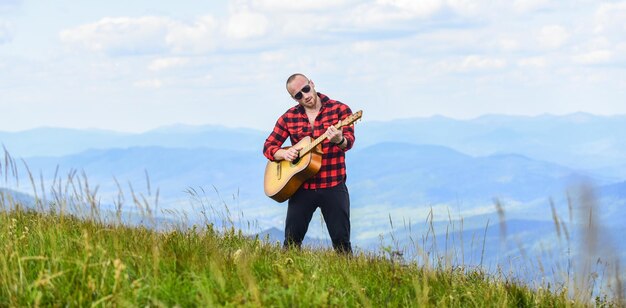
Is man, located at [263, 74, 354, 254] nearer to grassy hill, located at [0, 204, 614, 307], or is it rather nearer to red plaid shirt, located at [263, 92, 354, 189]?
red plaid shirt, located at [263, 92, 354, 189]

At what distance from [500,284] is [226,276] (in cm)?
189

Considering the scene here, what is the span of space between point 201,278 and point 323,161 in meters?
3.31

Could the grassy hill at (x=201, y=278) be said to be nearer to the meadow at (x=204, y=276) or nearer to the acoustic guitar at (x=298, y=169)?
the meadow at (x=204, y=276)

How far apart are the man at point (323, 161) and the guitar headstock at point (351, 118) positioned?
4.6 inches

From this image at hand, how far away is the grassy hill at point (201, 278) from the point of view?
4.17m

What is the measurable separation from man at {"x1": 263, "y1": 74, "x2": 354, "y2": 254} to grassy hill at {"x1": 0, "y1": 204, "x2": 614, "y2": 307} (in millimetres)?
1138

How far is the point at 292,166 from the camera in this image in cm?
798

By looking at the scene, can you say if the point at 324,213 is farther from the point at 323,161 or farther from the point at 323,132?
the point at 323,132

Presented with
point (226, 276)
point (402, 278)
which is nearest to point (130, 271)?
point (226, 276)

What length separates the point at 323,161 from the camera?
7.77 meters

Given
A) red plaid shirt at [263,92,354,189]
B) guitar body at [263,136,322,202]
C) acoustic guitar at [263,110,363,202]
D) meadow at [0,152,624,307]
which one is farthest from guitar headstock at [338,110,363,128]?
meadow at [0,152,624,307]

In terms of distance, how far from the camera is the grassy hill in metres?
4.17

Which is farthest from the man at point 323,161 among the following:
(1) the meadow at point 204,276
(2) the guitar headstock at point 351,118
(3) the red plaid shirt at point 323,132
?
(1) the meadow at point 204,276

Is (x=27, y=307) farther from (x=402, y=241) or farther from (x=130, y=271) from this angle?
(x=402, y=241)
